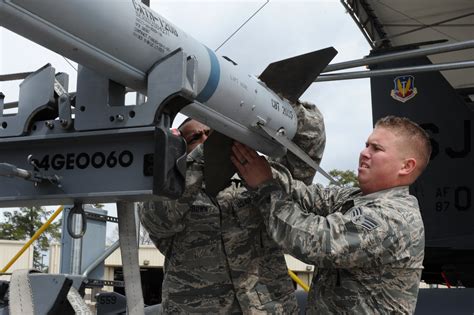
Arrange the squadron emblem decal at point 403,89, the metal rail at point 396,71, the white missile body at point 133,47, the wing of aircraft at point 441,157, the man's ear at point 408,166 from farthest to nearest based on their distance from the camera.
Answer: the squadron emblem decal at point 403,89
the wing of aircraft at point 441,157
the metal rail at point 396,71
the man's ear at point 408,166
the white missile body at point 133,47

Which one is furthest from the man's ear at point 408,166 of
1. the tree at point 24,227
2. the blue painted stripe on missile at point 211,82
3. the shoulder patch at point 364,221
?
the tree at point 24,227

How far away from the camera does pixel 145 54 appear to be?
196 cm

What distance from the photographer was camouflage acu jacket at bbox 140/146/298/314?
272cm

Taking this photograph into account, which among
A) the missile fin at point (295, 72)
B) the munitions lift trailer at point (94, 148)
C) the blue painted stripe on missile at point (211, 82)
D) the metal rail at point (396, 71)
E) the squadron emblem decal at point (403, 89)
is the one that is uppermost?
the squadron emblem decal at point (403, 89)

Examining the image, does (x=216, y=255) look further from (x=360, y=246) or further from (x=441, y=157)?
(x=441, y=157)

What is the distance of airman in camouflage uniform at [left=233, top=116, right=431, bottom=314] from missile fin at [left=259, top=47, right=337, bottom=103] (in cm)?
37

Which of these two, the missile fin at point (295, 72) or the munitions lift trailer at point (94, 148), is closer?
the munitions lift trailer at point (94, 148)

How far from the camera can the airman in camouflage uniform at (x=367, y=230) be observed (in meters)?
2.35

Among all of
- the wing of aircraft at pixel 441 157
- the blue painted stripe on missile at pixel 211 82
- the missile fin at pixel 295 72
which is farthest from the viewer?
the wing of aircraft at pixel 441 157

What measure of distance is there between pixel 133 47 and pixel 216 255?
47.0 inches

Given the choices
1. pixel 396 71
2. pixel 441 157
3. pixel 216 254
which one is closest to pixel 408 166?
pixel 216 254

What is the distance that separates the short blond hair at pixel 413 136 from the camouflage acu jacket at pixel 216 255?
722mm

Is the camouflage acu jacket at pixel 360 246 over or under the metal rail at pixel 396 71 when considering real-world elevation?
under

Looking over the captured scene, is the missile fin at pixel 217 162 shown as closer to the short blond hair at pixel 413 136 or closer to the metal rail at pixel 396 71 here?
the short blond hair at pixel 413 136
